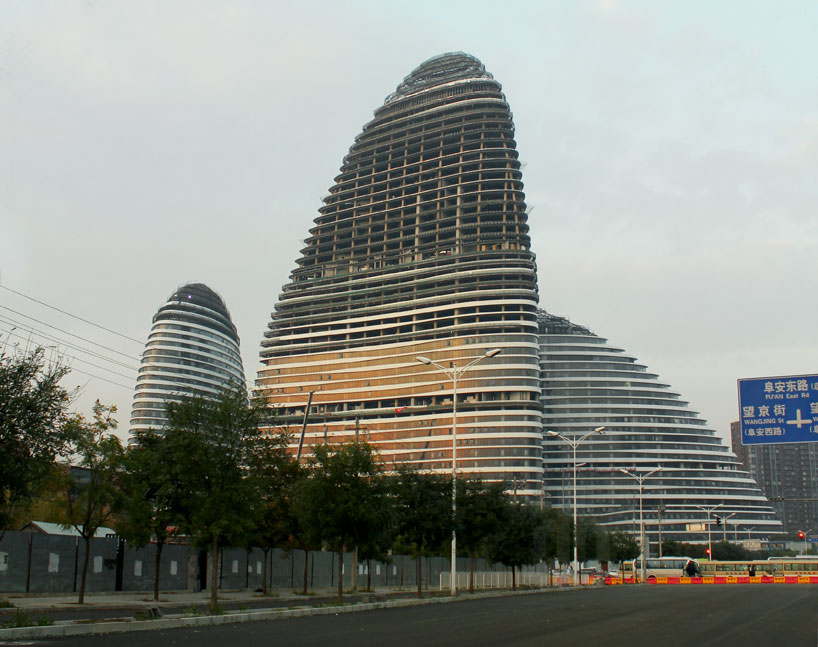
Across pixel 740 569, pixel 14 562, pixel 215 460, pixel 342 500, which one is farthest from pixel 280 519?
pixel 740 569

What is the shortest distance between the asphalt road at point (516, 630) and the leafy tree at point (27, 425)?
525cm

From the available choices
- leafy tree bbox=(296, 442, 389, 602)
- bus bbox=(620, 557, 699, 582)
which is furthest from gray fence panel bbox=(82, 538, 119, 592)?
bus bbox=(620, 557, 699, 582)

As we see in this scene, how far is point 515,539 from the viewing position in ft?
195

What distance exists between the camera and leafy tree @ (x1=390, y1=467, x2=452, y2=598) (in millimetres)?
47031

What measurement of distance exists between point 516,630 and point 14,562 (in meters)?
24.5

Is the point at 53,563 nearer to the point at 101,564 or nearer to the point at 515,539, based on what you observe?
the point at 101,564

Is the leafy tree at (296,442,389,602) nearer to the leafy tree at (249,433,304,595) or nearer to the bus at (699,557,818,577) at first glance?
the leafy tree at (249,433,304,595)

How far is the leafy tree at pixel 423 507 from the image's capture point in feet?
154

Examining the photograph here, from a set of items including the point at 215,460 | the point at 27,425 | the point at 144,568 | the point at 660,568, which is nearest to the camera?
the point at 27,425

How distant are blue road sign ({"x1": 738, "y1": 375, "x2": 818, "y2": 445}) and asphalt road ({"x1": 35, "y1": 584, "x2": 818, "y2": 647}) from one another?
7.31m

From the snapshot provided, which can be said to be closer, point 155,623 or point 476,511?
point 155,623

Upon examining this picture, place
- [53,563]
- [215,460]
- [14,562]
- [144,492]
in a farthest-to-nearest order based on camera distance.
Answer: [53,563]
[14,562]
[144,492]
[215,460]

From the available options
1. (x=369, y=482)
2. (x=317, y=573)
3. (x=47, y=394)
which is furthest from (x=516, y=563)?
(x=47, y=394)

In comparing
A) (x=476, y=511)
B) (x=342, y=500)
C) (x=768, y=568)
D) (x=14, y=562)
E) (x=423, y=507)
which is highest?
(x=342, y=500)
